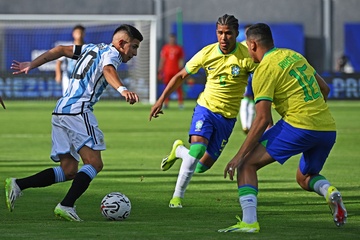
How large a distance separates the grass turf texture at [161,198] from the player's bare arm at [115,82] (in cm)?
112

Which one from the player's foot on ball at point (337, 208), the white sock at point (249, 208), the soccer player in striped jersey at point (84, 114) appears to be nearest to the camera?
the white sock at point (249, 208)

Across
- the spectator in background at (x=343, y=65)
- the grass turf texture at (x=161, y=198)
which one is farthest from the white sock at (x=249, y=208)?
the spectator in background at (x=343, y=65)

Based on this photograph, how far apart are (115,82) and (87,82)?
56 cm

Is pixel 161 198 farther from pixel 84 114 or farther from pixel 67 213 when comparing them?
pixel 67 213

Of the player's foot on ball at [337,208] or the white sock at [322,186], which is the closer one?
the player's foot on ball at [337,208]

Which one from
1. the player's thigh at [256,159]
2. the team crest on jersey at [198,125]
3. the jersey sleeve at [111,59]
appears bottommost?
the team crest on jersey at [198,125]

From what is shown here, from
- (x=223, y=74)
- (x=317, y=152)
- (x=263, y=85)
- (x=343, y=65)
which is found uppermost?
(x=263, y=85)

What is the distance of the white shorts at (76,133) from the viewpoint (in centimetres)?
885

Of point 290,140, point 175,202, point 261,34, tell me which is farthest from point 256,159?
point 175,202

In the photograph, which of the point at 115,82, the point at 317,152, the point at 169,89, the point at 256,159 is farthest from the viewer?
the point at 169,89

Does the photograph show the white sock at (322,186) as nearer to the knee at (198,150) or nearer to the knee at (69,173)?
the knee at (198,150)

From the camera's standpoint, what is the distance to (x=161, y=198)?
10602 mm

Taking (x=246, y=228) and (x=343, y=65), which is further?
(x=343, y=65)

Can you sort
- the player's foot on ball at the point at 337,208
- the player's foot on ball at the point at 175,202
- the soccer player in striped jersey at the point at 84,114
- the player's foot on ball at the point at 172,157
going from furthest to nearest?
the player's foot on ball at the point at 172,157, the player's foot on ball at the point at 175,202, the soccer player in striped jersey at the point at 84,114, the player's foot on ball at the point at 337,208
